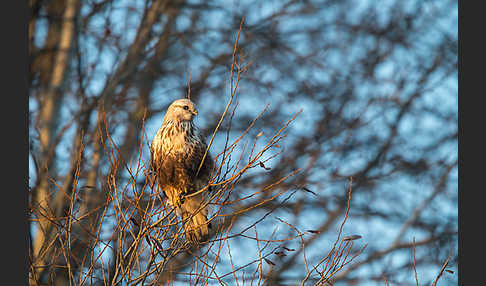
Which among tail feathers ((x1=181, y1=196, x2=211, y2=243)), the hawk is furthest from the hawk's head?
tail feathers ((x1=181, y1=196, x2=211, y2=243))

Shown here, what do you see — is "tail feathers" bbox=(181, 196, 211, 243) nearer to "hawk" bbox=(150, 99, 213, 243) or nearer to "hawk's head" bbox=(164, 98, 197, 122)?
"hawk" bbox=(150, 99, 213, 243)

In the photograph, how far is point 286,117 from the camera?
876 cm

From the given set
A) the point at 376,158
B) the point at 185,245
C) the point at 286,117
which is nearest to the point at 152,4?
the point at 286,117

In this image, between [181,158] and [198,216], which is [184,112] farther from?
[198,216]

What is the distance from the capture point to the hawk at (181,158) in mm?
4297

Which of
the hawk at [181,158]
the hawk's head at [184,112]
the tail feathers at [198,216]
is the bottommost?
the tail feathers at [198,216]

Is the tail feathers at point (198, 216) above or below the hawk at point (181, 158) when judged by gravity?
below

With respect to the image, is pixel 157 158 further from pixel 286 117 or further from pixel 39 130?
pixel 286 117

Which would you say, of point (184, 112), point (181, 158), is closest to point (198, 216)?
point (181, 158)

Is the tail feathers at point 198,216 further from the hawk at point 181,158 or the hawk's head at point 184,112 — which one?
the hawk's head at point 184,112

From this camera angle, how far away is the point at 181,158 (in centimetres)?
430

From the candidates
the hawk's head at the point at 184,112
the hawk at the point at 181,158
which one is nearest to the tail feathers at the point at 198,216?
the hawk at the point at 181,158

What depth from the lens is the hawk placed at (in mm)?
4297

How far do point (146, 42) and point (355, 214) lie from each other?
14.6 ft
